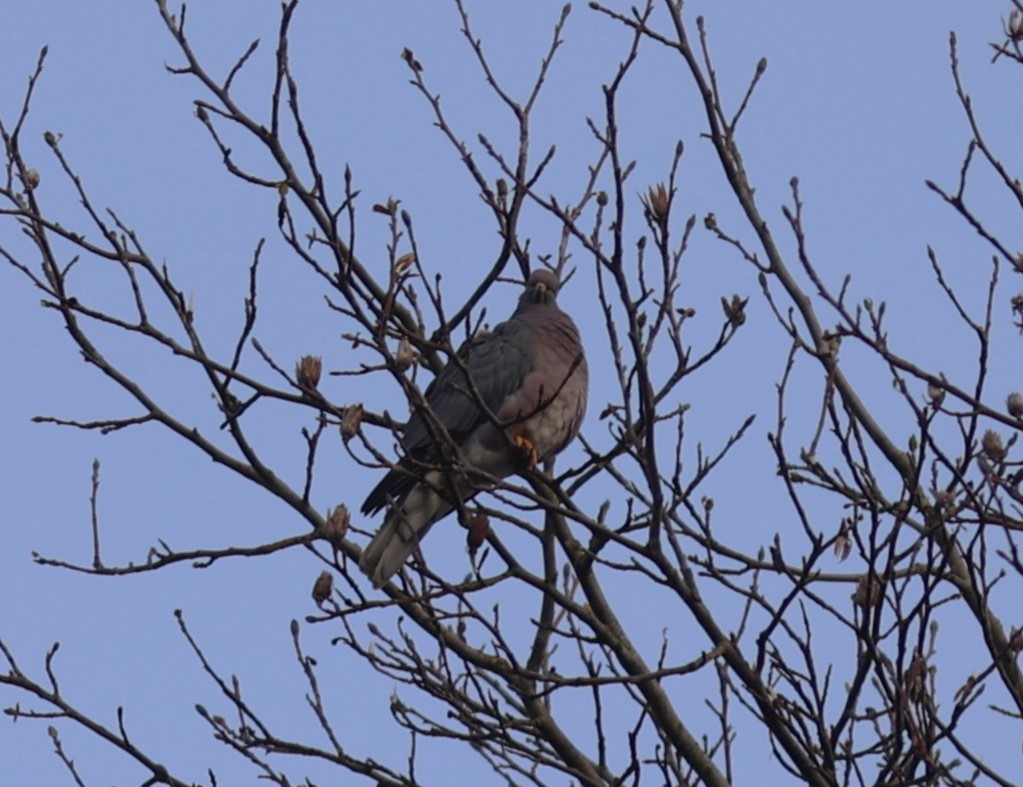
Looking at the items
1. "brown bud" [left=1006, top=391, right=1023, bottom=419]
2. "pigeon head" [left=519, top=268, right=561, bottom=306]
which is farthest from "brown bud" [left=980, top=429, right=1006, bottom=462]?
"pigeon head" [left=519, top=268, right=561, bottom=306]

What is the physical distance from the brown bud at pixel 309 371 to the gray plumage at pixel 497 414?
0.91 m

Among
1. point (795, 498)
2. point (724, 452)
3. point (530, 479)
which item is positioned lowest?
point (795, 498)

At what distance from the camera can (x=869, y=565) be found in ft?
12.2

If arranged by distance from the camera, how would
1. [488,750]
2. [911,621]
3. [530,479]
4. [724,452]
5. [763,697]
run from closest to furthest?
[911,621]
[763,697]
[724,452]
[488,750]
[530,479]

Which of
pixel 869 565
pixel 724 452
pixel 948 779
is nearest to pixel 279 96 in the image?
pixel 724 452

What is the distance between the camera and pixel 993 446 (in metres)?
3.90

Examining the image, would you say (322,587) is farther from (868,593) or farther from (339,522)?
(868,593)

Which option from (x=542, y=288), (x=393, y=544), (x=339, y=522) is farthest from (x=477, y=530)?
(x=542, y=288)

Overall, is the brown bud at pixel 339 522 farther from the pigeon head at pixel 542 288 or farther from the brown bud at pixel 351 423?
the pigeon head at pixel 542 288

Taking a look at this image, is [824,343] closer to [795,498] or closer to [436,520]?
[795,498]

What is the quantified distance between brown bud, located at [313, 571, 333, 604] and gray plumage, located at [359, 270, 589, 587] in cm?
60

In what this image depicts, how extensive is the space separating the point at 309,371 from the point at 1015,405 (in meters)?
1.75

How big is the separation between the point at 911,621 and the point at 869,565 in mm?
162

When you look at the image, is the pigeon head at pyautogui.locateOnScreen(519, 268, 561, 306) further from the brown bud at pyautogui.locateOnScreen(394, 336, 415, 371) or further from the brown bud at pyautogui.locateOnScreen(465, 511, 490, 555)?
the brown bud at pyautogui.locateOnScreen(394, 336, 415, 371)
